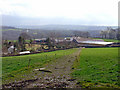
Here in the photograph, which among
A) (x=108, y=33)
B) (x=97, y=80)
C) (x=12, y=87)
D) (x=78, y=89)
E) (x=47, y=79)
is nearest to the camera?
(x=78, y=89)

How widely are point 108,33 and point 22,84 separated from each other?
273 ft

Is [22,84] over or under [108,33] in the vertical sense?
under

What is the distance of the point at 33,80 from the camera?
9.48 m

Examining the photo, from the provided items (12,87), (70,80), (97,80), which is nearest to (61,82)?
(70,80)

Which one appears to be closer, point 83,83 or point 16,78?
point 83,83

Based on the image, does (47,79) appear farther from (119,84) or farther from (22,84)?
(119,84)

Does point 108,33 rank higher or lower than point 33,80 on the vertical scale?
higher

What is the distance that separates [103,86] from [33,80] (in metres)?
4.40

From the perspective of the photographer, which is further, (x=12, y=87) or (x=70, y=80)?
(x=70, y=80)

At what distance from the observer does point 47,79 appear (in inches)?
381

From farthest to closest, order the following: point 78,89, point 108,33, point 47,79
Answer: point 108,33, point 47,79, point 78,89

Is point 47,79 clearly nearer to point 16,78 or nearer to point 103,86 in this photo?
point 16,78

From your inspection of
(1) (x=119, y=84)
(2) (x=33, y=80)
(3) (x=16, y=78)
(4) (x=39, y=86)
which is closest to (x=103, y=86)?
(1) (x=119, y=84)

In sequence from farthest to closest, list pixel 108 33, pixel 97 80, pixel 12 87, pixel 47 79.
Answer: pixel 108 33, pixel 47 79, pixel 97 80, pixel 12 87
